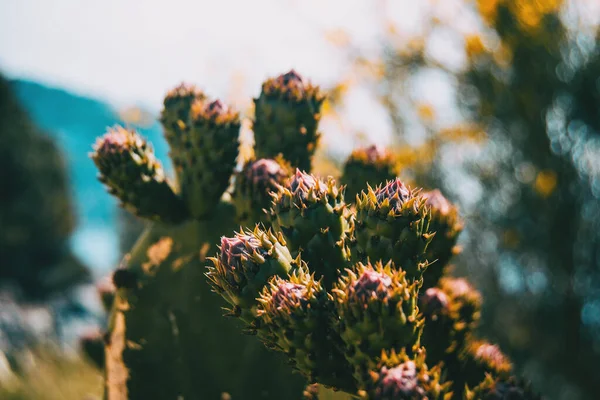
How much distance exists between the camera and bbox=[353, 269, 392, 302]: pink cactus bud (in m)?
1.47

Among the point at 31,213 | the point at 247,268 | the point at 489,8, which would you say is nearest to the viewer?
the point at 247,268

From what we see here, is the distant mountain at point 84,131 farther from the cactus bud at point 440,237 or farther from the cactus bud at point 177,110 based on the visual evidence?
the cactus bud at point 440,237

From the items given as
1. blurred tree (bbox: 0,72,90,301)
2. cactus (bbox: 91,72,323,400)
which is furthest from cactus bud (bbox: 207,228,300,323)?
blurred tree (bbox: 0,72,90,301)

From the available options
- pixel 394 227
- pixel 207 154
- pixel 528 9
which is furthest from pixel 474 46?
pixel 394 227

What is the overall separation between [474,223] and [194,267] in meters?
5.03

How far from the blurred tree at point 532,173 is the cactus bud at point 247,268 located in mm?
4912

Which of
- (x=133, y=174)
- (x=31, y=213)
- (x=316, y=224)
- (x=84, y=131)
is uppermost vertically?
(x=84, y=131)

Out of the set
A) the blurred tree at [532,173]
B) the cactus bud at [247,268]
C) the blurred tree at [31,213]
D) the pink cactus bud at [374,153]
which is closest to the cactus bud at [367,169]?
the pink cactus bud at [374,153]

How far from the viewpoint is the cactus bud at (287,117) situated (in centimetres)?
243

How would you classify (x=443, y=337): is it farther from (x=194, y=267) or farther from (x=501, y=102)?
(x=501, y=102)

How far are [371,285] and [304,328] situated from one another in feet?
0.72

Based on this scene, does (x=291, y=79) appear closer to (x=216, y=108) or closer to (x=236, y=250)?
(x=216, y=108)

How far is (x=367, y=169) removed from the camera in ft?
7.88

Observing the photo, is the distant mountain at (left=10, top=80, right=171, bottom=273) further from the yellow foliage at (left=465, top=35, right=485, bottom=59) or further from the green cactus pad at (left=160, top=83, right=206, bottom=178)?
the green cactus pad at (left=160, top=83, right=206, bottom=178)
